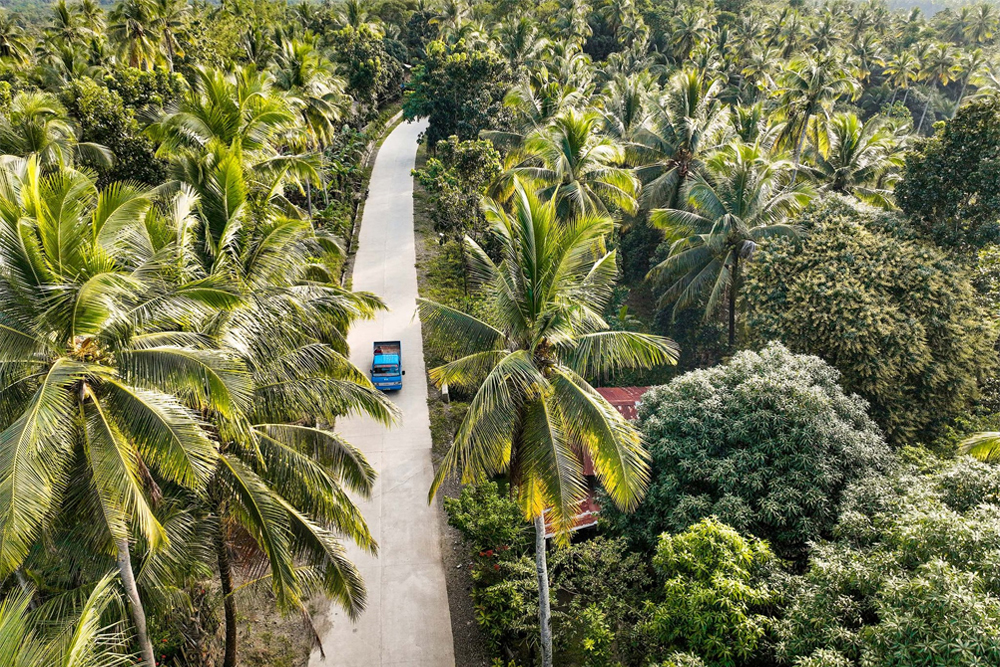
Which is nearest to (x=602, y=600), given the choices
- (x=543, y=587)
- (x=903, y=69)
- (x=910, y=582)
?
(x=543, y=587)

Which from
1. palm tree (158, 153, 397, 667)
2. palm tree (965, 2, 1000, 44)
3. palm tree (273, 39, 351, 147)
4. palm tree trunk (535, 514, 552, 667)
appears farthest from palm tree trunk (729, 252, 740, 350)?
palm tree (965, 2, 1000, 44)

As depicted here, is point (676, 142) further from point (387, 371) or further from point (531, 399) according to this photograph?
point (531, 399)

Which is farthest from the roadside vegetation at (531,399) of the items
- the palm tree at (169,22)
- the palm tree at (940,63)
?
the palm tree at (940,63)

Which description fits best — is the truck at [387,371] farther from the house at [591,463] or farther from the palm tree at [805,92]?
the palm tree at [805,92]

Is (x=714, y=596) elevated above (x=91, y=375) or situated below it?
below

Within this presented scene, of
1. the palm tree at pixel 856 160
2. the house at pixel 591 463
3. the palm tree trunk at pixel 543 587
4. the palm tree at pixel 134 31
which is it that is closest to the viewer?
the palm tree trunk at pixel 543 587

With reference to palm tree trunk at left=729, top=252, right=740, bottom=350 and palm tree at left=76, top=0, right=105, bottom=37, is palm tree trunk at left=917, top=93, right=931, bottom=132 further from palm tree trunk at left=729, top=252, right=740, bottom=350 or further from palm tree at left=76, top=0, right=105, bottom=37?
palm tree at left=76, top=0, right=105, bottom=37
